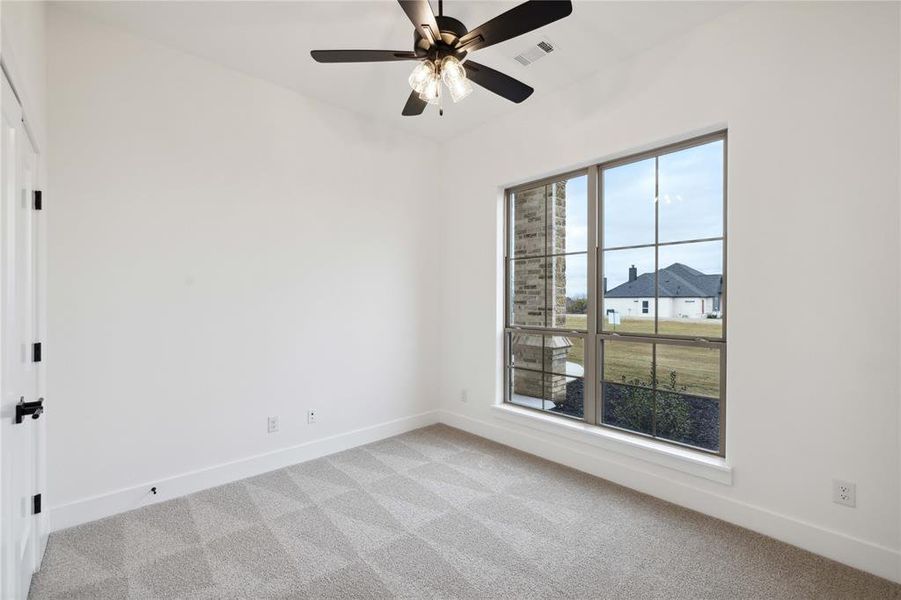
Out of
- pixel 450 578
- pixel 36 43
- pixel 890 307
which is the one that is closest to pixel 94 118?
pixel 36 43

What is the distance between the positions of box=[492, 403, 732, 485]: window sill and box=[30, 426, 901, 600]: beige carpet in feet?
0.87

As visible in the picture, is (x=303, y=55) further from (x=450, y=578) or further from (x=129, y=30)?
(x=450, y=578)

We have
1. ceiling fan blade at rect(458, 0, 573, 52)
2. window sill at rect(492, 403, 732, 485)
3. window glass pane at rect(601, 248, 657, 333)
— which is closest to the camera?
ceiling fan blade at rect(458, 0, 573, 52)

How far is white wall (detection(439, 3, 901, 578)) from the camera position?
81.3 inches

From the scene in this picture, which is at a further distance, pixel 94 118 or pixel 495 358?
pixel 495 358

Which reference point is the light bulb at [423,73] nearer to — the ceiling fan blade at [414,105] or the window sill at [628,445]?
the ceiling fan blade at [414,105]

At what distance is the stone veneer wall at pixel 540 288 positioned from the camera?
11.9 ft

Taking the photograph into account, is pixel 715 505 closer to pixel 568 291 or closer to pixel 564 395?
pixel 564 395

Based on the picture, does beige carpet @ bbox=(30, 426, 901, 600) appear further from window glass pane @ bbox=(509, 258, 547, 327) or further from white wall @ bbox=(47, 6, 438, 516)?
window glass pane @ bbox=(509, 258, 547, 327)

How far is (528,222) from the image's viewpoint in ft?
12.8

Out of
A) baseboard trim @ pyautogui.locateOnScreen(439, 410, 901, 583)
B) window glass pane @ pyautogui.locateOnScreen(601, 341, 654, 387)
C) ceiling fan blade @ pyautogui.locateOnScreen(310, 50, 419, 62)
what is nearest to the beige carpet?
baseboard trim @ pyautogui.locateOnScreen(439, 410, 901, 583)

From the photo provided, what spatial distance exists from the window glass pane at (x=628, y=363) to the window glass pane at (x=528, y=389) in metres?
0.66

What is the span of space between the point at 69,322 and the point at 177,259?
0.68 metres

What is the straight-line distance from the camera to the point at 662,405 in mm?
2980
